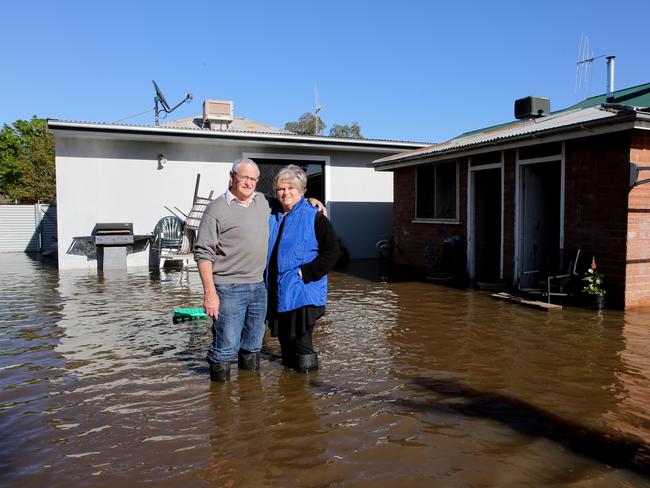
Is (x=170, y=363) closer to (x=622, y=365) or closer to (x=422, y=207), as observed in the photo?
(x=622, y=365)

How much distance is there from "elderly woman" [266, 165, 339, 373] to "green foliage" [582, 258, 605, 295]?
4595 mm

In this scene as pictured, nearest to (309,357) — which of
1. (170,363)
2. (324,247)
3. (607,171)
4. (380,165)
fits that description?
(324,247)

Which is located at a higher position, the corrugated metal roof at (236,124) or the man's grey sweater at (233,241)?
the corrugated metal roof at (236,124)

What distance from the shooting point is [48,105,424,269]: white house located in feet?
39.3

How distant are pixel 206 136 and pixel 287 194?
362 inches

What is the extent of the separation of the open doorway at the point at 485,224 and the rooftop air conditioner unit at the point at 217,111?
27.2 ft

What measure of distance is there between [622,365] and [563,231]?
356 centimetres

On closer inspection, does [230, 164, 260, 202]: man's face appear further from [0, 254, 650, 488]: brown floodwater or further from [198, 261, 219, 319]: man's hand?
[0, 254, 650, 488]: brown floodwater

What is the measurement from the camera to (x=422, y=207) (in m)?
11.7

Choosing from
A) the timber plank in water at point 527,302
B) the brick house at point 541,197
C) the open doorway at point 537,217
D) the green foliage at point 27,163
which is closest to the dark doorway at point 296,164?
the brick house at point 541,197

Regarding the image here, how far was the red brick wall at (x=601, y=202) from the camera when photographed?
6.80 m

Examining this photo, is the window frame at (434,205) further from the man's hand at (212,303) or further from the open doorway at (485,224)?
the man's hand at (212,303)

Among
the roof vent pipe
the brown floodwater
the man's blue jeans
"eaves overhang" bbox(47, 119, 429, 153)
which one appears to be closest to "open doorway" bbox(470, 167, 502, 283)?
A: the roof vent pipe

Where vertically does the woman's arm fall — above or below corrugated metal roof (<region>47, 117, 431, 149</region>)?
below
